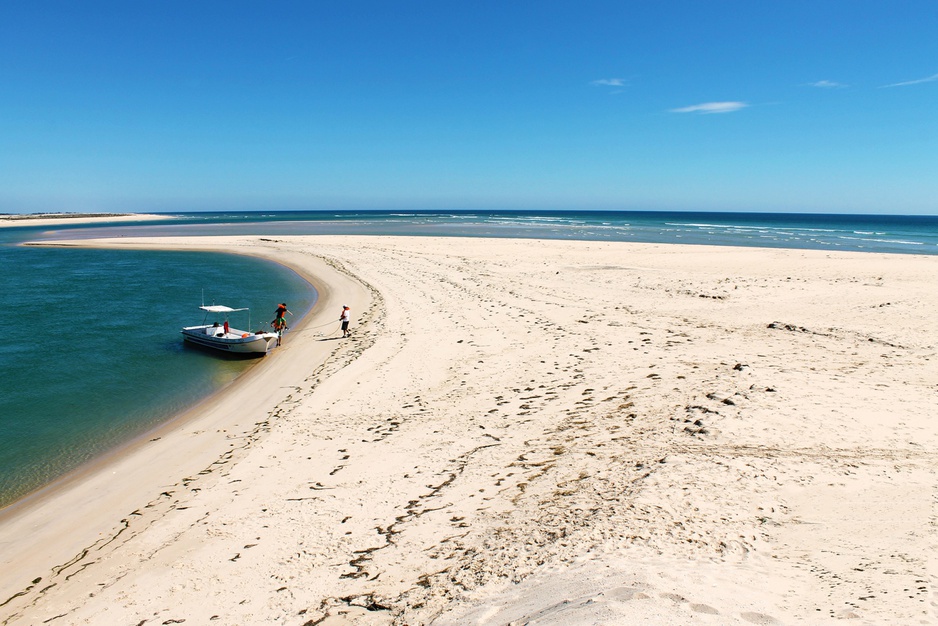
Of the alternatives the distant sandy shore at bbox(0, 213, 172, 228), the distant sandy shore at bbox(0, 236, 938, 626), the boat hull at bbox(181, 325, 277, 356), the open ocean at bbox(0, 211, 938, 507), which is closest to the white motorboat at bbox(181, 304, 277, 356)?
the boat hull at bbox(181, 325, 277, 356)

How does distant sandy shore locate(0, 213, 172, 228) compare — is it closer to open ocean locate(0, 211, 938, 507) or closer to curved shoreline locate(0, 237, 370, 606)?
open ocean locate(0, 211, 938, 507)

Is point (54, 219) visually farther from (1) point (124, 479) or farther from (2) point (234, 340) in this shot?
(1) point (124, 479)

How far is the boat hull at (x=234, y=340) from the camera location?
18.6 metres

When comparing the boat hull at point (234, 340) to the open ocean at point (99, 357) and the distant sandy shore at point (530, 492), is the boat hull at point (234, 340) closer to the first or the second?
the open ocean at point (99, 357)

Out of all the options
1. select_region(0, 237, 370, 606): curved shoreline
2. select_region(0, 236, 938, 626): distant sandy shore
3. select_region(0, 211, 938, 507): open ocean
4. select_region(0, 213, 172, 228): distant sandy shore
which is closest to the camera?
select_region(0, 236, 938, 626): distant sandy shore

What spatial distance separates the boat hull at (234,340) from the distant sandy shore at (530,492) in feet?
5.57

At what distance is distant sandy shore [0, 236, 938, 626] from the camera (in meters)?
5.39

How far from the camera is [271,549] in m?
6.95

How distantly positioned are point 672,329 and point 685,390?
6.07m

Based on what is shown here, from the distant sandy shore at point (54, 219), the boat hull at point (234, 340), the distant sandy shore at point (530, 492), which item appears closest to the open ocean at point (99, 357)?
the boat hull at point (234, 340)

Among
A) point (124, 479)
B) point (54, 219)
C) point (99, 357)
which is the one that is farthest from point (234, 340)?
point (54, 219)

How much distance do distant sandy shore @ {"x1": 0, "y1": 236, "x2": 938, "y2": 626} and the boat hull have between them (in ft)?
5.57

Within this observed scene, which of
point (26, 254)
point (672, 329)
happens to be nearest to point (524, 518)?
point (672, 329)

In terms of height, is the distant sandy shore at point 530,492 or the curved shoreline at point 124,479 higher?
the distant sandy shore at point 530,492
